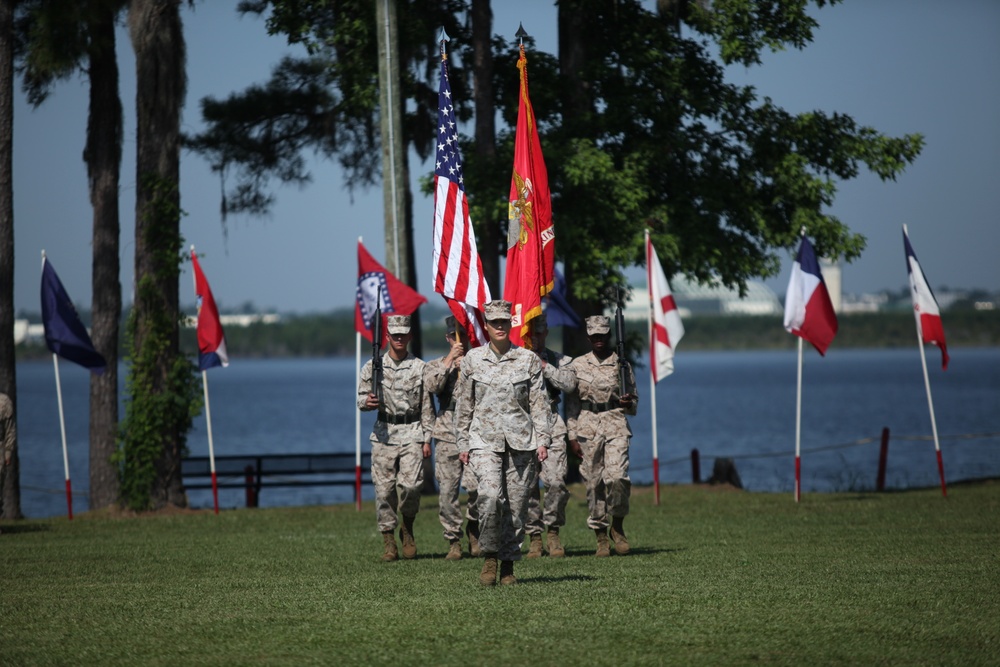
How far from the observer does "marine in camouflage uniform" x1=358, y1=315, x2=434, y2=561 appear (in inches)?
509

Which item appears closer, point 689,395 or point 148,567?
point 148,567

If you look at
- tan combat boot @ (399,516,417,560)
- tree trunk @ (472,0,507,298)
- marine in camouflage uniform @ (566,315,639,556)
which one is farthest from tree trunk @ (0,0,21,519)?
marine in camouflage uniform @ (566,315,639,556)

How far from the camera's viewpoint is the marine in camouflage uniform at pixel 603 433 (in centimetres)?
1283

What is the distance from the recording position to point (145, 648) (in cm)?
848

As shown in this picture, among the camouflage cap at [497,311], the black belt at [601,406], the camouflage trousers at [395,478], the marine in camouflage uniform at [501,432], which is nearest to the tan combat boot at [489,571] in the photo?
the marine in camouflage uniform at [501,432]

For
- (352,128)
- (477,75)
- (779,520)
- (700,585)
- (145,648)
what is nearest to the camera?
(145,648)

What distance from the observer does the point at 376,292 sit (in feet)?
62.0

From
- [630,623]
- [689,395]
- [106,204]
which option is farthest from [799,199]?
[689,395]

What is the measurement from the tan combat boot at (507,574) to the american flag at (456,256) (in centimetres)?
373

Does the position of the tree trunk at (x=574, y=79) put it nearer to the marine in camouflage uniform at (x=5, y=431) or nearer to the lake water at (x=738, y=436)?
the lake water at (x=738, y=436)

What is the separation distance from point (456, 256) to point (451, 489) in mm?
2516

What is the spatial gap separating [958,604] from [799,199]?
46.5ft

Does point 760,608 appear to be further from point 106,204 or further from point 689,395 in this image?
point 689,395

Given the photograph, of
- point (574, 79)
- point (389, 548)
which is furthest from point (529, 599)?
point (574, 79)
